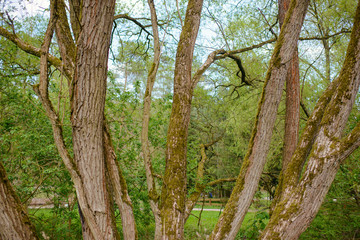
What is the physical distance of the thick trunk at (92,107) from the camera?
2.04 meters

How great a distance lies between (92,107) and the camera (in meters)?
2.22

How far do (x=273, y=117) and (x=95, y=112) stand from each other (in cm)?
168

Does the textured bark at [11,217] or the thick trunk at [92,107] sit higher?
the thick trunk at [92,107]

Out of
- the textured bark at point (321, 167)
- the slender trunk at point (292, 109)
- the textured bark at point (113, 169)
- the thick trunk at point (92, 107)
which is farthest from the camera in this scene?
the slender trunk at point (292, 109)

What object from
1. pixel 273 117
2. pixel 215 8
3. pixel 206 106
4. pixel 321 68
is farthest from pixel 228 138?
pixel 273 117

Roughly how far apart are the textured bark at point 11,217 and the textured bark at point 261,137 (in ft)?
5.58

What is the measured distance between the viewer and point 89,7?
6.56 ft

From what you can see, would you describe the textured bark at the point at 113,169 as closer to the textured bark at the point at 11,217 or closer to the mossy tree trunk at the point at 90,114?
the mossy tree trunk at the point at 90,114

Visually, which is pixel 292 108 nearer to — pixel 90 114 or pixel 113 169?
pixel 113 169

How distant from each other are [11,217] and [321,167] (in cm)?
260

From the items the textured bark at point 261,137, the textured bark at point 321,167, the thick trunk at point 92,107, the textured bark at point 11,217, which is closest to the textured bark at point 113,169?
the thick trunk at point 92,107

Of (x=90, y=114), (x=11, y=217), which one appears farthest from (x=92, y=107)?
(x=11, y=217)

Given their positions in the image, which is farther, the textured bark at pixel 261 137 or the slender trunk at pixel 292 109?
the slender trunk at pixel 292 109

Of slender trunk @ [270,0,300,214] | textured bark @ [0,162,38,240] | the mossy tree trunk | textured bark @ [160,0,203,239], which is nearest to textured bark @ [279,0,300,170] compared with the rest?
slender trunk @ [270,0,300,214]
